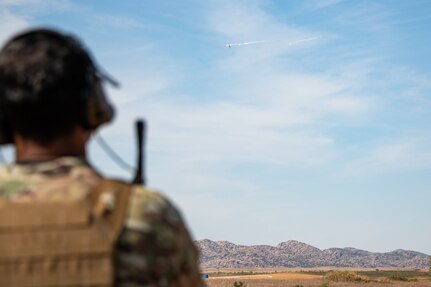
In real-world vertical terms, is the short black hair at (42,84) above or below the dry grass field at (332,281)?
above

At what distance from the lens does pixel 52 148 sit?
2629 mm

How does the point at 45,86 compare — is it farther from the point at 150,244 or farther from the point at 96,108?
the point at 150,244

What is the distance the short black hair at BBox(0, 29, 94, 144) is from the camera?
2.55 meters

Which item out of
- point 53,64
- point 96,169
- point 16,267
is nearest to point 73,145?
point 96,169

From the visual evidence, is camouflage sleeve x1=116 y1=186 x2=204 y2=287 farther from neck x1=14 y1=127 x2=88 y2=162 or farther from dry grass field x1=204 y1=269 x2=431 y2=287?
dry grass field x1=204 y1=269 x2=431 y2=287

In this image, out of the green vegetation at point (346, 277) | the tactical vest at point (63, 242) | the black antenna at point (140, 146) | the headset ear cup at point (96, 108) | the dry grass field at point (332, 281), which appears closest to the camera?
the tactical vest at point (63, 242)

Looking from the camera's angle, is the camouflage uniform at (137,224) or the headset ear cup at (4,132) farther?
the headset ear cup at (4,132)

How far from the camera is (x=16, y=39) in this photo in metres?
2.67

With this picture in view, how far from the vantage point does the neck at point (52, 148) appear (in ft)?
8.63

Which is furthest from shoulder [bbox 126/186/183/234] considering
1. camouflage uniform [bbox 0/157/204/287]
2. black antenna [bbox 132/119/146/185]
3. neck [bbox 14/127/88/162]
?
black antenna [bbox 132/119/146/185]

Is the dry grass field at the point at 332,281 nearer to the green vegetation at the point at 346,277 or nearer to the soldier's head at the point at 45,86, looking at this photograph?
the green vegetation at the point at 346,277

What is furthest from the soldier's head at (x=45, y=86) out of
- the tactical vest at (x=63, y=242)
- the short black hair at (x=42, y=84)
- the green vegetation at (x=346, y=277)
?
the green vegetation at (x=346, y=277)

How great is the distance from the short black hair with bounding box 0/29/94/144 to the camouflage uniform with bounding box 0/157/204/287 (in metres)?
0.14

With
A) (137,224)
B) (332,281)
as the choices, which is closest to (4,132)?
(137,224)
